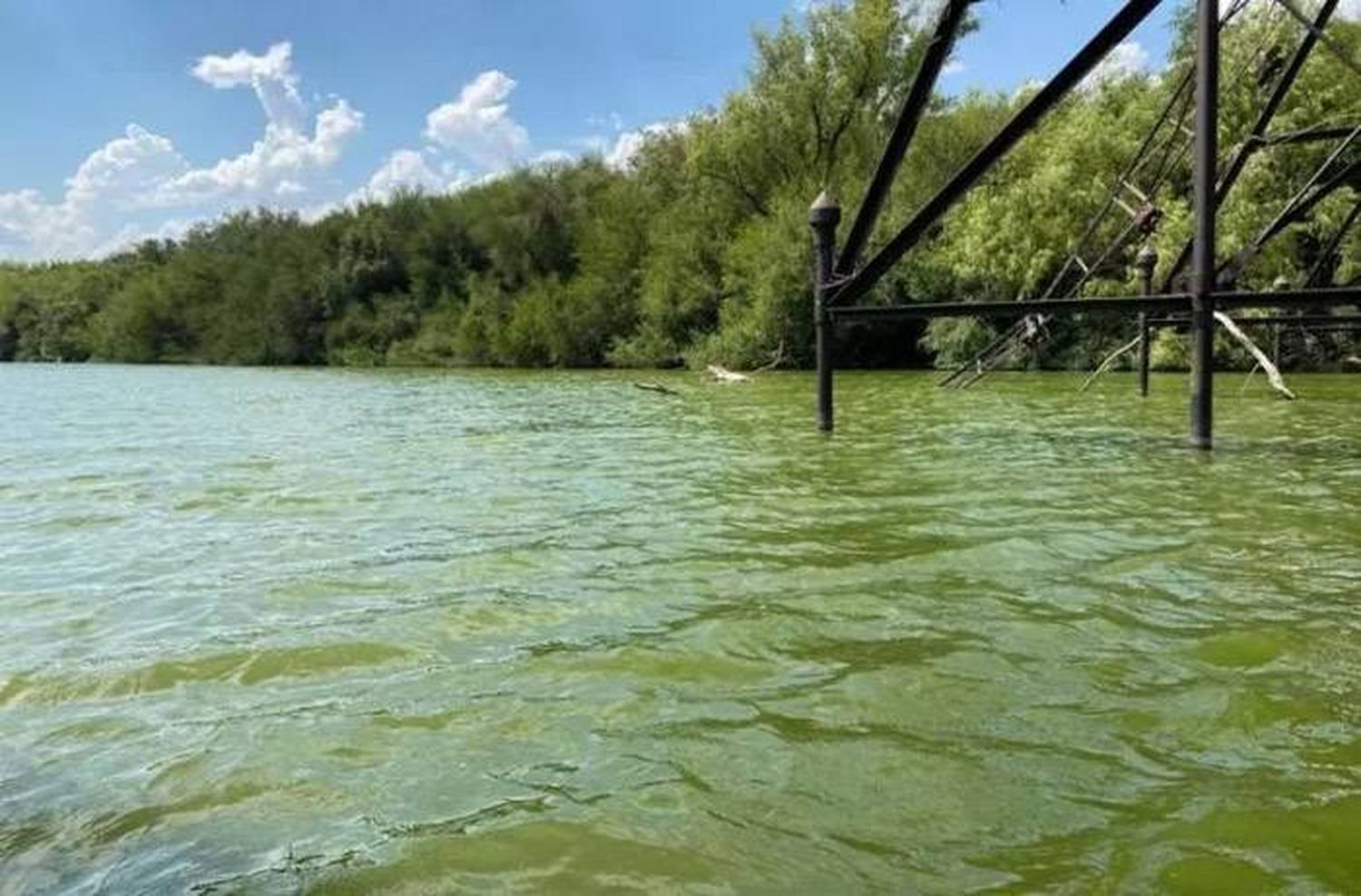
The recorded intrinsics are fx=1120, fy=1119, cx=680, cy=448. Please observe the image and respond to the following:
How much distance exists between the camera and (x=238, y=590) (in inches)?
214

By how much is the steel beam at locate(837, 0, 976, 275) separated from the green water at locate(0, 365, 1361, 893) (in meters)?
3.89

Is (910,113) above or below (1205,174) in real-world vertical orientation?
above

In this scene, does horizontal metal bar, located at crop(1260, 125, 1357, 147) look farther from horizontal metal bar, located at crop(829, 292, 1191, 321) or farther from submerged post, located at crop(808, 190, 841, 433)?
submerged post, located at crop(808, 190, 841, 433)

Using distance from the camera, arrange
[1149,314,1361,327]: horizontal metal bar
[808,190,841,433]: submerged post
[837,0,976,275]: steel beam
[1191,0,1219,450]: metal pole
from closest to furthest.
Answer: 1. [1191,0,1219,450]: metal pole
2. [837,0,976,275]: steel beam
3. [808,190,841,433]: submerged post
4. [1149,314,1361,327]: horizontal metal bar

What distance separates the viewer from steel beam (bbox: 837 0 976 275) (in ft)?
34.1

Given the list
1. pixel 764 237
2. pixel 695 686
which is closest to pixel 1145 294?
pixel 695 686

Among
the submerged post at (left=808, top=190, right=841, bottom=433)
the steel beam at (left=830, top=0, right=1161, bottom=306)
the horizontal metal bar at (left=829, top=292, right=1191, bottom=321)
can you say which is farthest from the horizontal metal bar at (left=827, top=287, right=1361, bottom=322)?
the steel beam at (left=830, top=0, right=1161, bottom=306)

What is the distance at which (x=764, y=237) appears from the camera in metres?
40.2

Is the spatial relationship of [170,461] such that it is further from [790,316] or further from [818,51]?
[818,51]

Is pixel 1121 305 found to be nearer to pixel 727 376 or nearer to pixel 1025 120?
pixel 1025 120

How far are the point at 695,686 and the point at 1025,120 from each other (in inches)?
305

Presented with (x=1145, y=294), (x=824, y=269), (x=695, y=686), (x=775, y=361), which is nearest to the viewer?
(x=695, y=686)

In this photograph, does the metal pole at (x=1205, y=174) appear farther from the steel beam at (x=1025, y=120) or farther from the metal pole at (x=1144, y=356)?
the metal pole at (x=1144, y=356)

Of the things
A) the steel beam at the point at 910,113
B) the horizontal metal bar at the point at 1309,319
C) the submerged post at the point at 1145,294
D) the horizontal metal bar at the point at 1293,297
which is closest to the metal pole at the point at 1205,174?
the horizontal metal bar at the point at 1293,297
